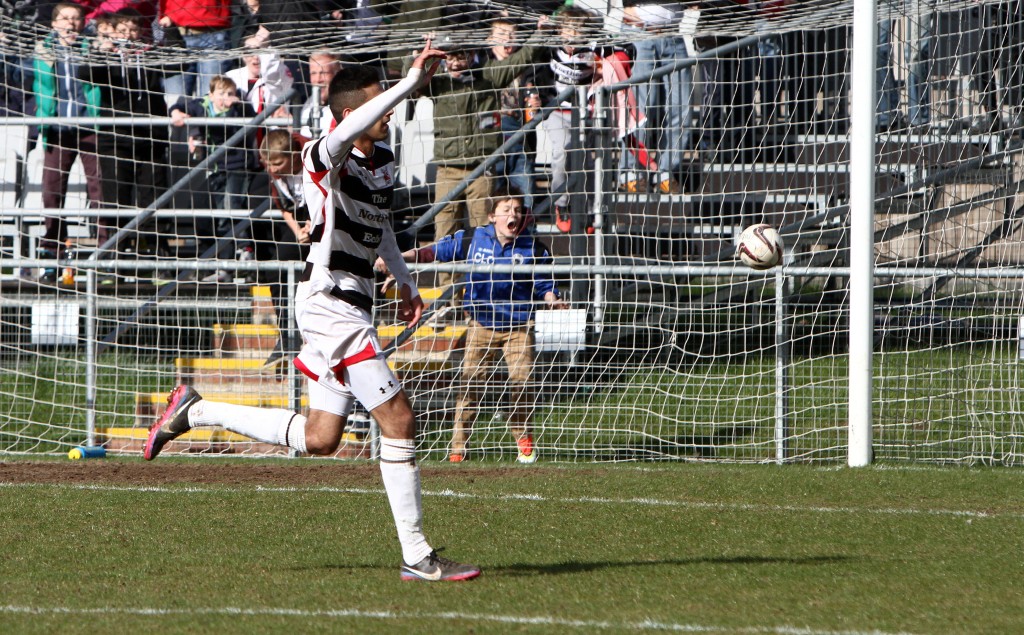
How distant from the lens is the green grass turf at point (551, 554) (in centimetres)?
489

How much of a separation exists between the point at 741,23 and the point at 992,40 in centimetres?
216

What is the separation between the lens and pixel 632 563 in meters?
6.02

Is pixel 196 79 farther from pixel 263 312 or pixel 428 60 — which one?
pixel 428 60

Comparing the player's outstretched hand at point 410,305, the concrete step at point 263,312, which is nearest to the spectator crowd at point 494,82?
the concrete step at point 263,312

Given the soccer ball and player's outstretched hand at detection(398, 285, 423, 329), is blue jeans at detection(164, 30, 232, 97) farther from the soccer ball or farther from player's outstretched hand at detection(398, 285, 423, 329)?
player's outstretched hand at detection(398, 285, 423, 329)

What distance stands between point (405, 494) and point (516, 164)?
728 centimetres

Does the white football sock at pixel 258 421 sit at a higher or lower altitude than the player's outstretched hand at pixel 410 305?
lower

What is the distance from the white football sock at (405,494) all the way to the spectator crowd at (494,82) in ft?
17.5

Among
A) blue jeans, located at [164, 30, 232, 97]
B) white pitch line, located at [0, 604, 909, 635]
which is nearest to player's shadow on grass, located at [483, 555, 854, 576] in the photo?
white pitch line, located at [0, 604, 909, 635]

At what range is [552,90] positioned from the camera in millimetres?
13484

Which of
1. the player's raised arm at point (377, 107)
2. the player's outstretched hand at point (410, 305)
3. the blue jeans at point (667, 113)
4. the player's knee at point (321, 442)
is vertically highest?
the blue jeans at point (667, 113)

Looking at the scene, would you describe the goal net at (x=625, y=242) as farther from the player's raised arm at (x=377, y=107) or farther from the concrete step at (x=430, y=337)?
the player's raised arm at (x=377, y=107)

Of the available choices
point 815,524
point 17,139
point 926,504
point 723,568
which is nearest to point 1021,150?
point 926,504

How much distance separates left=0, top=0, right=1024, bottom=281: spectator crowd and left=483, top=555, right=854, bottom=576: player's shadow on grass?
17.4 ft
